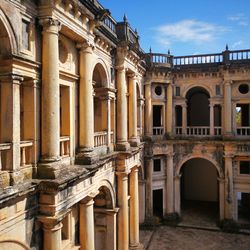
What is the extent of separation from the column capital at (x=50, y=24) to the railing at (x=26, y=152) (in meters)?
3.33

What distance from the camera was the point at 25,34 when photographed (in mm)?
8109

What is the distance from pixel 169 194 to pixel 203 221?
3.60m

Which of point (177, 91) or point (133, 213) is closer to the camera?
point (133, 213)

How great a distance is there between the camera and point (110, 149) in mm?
14914

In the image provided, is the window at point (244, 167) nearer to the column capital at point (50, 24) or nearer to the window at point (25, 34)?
the column capital at point (50, 24)

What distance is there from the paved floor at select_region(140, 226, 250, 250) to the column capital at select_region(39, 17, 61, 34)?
52.4 feet

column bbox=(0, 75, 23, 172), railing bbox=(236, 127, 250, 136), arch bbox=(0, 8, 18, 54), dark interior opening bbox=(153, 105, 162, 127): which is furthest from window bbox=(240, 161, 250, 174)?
arch bbox=(0, 8, 18, 54)

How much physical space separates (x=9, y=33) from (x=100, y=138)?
726cm

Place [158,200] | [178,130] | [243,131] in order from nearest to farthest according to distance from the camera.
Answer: [243,131]
[178,130]
[158,200]

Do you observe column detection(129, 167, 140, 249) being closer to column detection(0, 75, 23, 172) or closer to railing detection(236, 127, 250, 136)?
railing detection(236, 127, 250, 136)

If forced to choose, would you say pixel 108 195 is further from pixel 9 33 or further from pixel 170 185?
pixel 170 185

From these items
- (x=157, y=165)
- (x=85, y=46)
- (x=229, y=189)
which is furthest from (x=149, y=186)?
(x=85, y=46)

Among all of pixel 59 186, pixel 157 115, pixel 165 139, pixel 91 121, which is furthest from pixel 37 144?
pixel 157 115

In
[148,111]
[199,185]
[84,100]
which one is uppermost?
[148,111]
